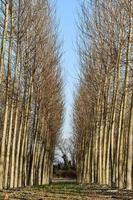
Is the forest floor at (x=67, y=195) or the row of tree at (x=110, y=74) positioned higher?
the row of tree at (x=110, y=74)

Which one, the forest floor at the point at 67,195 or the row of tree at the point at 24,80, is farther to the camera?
the row of tree at the point at 24,80

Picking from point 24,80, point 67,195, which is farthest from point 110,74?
point 67,195

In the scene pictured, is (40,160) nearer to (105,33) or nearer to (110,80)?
(110,80)

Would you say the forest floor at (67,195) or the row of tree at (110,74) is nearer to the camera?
the forest floor at (67,195)

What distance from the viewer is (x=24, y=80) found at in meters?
19.6

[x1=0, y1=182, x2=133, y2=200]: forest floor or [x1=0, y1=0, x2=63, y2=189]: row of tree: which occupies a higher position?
[x1=0, y1=0, x2=63, y2=189]: row of tree

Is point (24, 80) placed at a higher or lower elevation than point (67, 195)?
higher

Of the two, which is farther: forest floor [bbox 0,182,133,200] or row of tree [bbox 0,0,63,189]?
row of tree [bbox 0,0,63,189]

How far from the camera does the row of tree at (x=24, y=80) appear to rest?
14938 mm

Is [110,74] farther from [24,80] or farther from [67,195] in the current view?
[67,195]

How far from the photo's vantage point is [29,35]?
59.2 feet

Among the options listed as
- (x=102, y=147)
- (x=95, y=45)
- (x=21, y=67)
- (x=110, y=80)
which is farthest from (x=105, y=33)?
(x=102, y=147)

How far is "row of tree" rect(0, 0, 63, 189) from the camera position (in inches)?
588

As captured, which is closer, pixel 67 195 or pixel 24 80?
pixel 67 195
